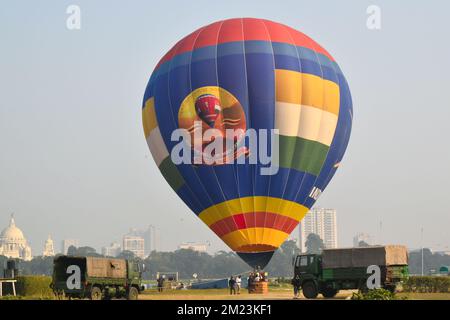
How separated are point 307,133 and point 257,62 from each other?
476 centimetres

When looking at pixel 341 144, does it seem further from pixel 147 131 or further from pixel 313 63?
pixel 147 131

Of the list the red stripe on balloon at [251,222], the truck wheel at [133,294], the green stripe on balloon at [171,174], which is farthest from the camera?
the green stripe on balloon at [171,174]

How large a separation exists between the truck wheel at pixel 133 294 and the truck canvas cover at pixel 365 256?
10.3 m

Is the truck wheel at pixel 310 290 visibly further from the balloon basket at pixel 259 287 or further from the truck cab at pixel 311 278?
the balloon basket at pixel 259 287

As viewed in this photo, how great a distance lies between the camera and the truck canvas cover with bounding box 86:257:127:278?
43987 millimetres

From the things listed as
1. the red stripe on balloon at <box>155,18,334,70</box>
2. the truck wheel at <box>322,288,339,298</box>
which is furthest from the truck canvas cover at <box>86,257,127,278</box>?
the red stripe on balloon at <box>155,18,334,70</box>

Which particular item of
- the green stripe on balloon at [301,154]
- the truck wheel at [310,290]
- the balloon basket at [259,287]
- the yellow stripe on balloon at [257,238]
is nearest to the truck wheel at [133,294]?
the yellow stripe on balloon at [257,238]

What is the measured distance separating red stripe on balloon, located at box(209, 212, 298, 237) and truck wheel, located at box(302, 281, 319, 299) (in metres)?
5.42

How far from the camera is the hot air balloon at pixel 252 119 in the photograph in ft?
160

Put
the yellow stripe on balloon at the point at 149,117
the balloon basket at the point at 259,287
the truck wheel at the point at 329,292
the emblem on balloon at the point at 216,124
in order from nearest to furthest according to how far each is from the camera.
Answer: the truck wheel at the point at 329,292
the emblem on balloon at the point at 216,124
the balloon basket at the point at 259,287
the yellow stripe on balloon at the point at 149,117

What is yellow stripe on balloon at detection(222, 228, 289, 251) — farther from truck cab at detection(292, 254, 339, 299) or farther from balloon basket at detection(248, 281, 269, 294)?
truck cab at detection(292, 254, 339, 299)

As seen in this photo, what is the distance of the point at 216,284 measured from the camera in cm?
6575

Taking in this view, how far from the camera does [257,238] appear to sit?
4972 centimetres
